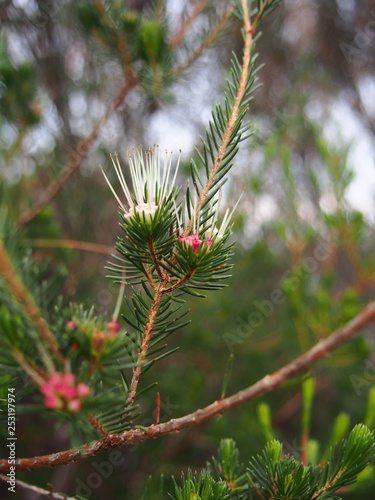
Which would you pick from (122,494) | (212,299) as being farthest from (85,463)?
(212,299)

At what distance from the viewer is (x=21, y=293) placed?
338 mm

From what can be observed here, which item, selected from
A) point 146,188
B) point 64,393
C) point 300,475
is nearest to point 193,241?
point 146,188

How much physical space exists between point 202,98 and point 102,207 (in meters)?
0.68

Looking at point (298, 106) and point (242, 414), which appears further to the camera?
point (298, 106)

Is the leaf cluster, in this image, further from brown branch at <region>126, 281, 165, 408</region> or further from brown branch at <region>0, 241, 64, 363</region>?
brown branch at <region>0, 241, 64, 363</region>

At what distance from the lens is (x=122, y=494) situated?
1618 mm

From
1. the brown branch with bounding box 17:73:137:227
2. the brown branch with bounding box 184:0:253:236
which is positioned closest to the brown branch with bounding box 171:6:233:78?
the brown branch with bounding box 17:73:137:227

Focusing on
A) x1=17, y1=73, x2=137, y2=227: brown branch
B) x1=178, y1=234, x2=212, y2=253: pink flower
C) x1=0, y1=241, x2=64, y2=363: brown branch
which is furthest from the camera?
x1=17, y1=73, x2=137, y2=227: brown branch

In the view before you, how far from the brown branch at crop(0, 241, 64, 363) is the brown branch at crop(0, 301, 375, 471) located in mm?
153

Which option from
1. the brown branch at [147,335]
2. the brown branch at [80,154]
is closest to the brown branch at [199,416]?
the brown branch at [147,335]

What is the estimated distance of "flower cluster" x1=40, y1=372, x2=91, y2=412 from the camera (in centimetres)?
34

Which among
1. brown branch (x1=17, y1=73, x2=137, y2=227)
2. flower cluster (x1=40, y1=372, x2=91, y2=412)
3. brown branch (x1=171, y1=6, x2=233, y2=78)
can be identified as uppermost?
brown branch (x1=171, y1=6, x2=233, y2=78)

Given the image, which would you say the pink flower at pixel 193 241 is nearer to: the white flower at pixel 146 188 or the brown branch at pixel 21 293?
the white flower at pixel 146 188

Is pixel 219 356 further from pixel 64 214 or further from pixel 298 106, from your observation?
pixel 298 106
